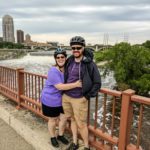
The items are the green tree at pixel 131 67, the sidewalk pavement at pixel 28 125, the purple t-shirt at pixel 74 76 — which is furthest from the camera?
the green tree at pixel 131 67

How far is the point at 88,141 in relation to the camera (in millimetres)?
3764

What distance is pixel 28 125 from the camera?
4906 millimetres

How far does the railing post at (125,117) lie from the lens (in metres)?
3.01

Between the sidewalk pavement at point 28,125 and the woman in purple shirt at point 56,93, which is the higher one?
the woman in purple shirt at point 56,93

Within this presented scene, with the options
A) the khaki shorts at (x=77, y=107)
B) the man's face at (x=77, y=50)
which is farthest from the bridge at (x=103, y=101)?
the man's face at (x=77, y=50)

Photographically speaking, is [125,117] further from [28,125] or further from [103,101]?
[28,125]

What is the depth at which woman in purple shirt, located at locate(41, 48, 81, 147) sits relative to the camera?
139 inches

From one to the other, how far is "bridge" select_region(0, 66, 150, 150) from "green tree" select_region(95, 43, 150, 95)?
Answer: 22.9 meters

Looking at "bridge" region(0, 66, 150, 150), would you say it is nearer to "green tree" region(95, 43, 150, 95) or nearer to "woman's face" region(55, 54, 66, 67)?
"woman's face" region(55, 54, 66, 67)

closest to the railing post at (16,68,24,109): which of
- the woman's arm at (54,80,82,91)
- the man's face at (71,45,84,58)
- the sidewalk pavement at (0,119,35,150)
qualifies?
the sidewalk pavement at (0,119,35,150)

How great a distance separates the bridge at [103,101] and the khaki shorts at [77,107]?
0.86ft

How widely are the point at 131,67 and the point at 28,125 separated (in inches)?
1047

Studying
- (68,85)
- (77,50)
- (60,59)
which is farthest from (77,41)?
(68,85)

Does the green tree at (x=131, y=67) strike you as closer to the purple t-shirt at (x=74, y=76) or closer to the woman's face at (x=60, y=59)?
the woman's face at (x=60, y=59)
